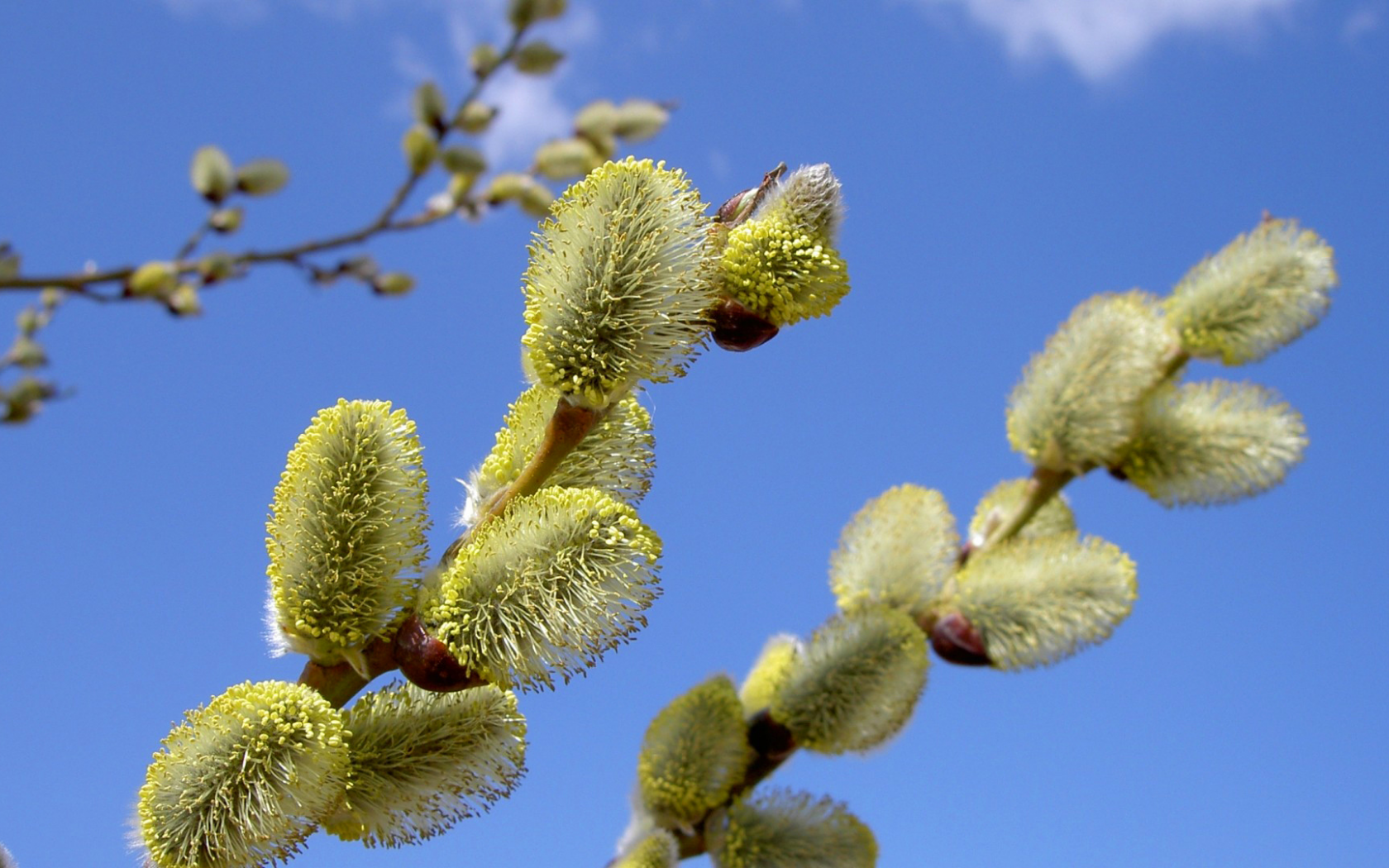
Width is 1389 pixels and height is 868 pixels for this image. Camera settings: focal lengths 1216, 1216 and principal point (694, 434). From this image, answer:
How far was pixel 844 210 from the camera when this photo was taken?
5.13 ft

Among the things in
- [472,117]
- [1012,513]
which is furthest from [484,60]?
[1012,513]

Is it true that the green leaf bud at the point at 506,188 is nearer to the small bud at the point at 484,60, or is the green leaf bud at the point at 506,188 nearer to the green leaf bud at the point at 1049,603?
the small bud at the point at 484,60

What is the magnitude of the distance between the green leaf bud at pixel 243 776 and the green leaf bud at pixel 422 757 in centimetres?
6

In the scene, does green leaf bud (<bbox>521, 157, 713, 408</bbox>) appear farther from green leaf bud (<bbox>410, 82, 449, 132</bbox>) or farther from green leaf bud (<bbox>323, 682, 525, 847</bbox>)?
green leaf bud (<bbox>410, 82, 449, 132</bbox>)

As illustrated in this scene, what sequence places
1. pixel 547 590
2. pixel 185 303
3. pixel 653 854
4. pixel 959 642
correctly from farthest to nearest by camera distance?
pixel 959 642, pixel 653 854, pixel 547 590, pixel 185 303

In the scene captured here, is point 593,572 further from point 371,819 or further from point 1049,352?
point 1049,352

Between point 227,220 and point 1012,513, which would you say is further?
point 1012,513

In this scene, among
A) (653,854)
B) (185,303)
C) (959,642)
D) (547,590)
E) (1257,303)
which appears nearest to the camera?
(185,303)

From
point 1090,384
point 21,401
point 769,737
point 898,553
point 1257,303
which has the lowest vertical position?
point 21,401

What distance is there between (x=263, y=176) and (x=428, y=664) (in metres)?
0.88

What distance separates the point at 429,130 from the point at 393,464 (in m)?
0.91

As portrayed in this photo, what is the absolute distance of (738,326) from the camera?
153 centimetres

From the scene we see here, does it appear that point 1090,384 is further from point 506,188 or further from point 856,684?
point 506,188

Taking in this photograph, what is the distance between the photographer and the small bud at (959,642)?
2.45 meters
